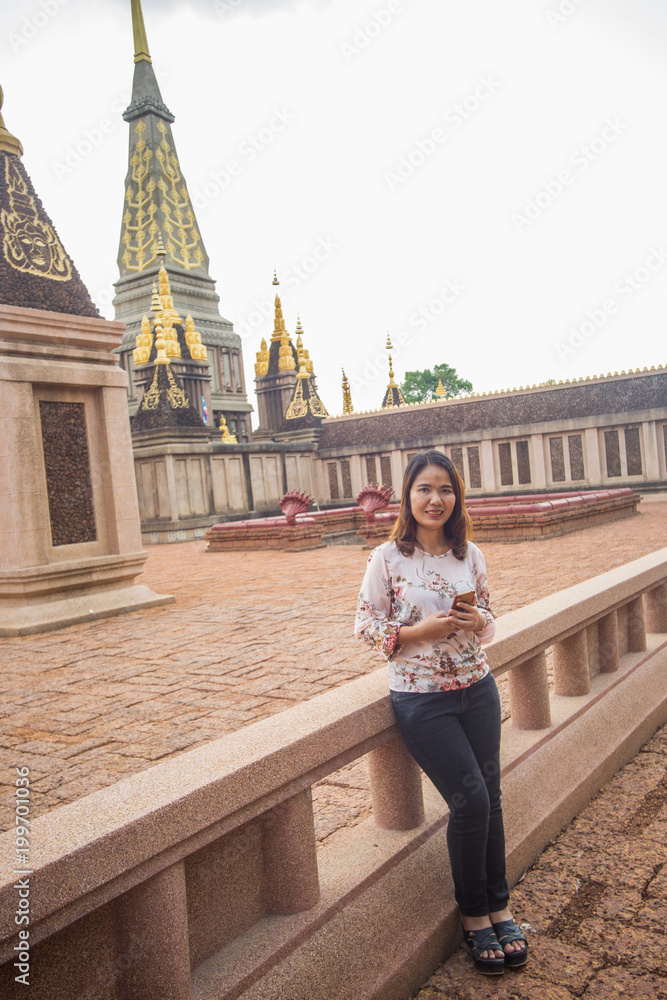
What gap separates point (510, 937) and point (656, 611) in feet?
11.3

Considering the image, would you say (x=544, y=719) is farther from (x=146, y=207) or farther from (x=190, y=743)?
(x=146, y=207)

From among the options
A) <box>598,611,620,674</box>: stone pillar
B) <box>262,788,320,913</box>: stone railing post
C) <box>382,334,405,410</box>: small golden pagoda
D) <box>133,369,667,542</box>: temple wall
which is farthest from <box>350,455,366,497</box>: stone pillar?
<box>262,788,320,913</box>: stone railing post

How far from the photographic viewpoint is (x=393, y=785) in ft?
9.35

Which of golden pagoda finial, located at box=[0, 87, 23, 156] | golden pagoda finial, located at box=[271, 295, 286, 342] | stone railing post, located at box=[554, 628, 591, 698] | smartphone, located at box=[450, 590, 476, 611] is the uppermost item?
golden pagoda finial, located at box=[271, 295, 286, 342]

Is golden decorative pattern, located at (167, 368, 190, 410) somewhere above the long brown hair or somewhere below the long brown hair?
above

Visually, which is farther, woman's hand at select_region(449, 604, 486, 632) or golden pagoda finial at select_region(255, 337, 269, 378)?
golden pagoda finial at select_region(255, 337, 269, 378)

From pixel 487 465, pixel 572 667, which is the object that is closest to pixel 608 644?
pixel 572 667

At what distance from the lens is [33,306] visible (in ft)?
28.0

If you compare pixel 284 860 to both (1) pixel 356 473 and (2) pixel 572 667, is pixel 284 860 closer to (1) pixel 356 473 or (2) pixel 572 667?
(2) pixel 572 667

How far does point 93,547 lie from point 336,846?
671 centimetres

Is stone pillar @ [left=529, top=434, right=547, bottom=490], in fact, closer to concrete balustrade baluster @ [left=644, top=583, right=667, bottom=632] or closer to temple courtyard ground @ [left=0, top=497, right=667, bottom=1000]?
temple courtyard ground @ [left=0, top=497, right=667, bottom=1000]

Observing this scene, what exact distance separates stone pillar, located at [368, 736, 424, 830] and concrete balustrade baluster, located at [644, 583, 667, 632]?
132 inches

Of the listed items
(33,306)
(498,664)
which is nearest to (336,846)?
(498,664)

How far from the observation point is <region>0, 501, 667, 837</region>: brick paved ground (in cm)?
401
